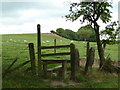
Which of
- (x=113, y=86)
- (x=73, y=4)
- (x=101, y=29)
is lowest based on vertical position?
(x=113, y=86)

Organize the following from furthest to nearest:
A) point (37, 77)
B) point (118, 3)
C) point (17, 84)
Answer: point (118, 3), point (37, 77), point (17, 84)

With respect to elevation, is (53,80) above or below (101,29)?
below

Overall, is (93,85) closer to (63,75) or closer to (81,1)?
(63,75)

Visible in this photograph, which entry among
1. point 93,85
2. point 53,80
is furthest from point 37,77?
point 93,85

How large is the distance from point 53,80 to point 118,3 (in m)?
8.78

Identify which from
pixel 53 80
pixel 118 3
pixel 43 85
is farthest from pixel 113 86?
pixel 118 3

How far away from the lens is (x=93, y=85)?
9.54m

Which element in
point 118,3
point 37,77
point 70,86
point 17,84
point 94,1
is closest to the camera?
point 17,84

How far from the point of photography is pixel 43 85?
8.60 metres

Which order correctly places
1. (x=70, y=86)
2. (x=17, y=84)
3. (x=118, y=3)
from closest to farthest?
(x=17, y=84) < (x=70, y=86) < (x=118, y=3)

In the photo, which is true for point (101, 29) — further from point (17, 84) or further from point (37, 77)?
point (17, 84)

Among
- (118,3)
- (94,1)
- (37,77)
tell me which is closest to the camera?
(37,77)

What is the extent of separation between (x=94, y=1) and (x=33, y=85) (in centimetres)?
841

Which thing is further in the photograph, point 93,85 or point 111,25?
point 111,25
